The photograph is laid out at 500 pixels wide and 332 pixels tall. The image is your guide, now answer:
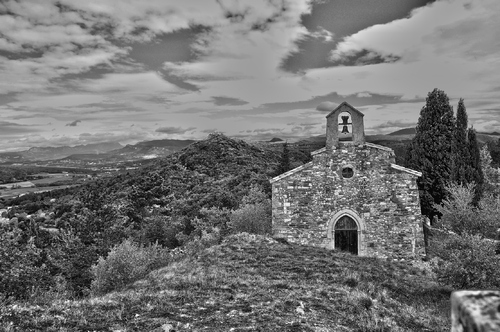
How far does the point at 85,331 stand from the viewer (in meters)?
9.21

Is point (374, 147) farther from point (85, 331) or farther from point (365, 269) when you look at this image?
point (85, 331)

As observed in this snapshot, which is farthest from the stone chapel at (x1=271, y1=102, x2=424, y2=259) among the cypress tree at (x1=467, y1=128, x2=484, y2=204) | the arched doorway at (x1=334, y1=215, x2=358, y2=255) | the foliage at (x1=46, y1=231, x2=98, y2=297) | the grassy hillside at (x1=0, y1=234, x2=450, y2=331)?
the foliage at (x1=46, y1=231, x2=98, y2=297)

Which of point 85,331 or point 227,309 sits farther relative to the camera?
point 227,309

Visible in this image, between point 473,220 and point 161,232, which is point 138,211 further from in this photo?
point 473,220

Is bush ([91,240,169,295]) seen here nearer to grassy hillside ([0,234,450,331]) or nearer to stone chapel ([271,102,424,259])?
grassy hillside ([0,234,450,331])

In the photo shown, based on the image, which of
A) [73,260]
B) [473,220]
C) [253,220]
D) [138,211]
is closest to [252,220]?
[253,220]

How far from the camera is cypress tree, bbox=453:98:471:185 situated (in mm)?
29781

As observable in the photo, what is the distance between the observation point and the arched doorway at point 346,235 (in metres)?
21.8

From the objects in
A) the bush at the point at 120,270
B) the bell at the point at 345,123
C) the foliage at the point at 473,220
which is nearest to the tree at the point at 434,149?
the foliage at the point at 473,220

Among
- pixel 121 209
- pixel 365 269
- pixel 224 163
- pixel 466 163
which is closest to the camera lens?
pixel 365 269

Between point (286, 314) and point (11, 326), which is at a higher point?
point (11, 326)

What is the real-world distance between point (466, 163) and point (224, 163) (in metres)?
50.5

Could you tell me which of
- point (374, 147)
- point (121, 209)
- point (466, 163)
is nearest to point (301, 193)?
point (374, 147)

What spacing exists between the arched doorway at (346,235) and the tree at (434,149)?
537 inches
